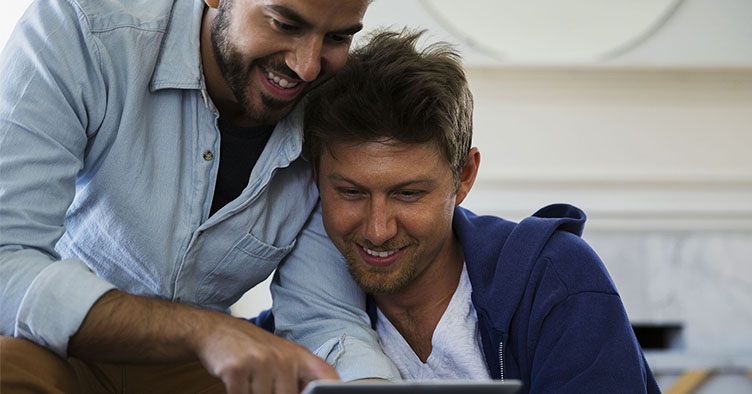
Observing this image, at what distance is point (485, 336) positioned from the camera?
1.54 m

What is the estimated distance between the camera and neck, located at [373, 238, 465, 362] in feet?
5.33

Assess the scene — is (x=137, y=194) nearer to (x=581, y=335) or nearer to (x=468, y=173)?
(x=468, y=173)

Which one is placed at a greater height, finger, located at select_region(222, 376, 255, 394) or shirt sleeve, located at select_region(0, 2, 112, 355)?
shirt sleeve, located at select_region(0, 2, 112, 355)

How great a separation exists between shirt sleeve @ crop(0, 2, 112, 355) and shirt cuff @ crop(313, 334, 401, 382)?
0.41m

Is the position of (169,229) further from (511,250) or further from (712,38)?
(712,38)

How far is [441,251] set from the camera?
1656 mm

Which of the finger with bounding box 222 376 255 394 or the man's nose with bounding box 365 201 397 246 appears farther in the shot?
the man's nose with bounding box 365 201 397 246

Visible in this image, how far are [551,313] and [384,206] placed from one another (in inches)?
12.1

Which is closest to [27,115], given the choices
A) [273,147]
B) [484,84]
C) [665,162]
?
[273,147]

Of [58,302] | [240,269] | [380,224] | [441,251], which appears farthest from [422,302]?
[58,302]

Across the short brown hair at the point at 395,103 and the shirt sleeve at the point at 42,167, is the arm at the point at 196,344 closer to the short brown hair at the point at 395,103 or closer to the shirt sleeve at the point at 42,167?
the shirt sleeve at the point at 42,167

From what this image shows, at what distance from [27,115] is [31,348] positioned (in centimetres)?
32

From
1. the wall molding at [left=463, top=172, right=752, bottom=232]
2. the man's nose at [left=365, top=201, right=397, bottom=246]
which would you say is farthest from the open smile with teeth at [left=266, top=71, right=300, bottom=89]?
the wall molding at [left=463, top=172, right=752, bottom=232]

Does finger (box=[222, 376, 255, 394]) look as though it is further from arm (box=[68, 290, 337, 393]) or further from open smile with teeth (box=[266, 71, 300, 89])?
open smile with teeth (box=[266, 71, 300, 89])
